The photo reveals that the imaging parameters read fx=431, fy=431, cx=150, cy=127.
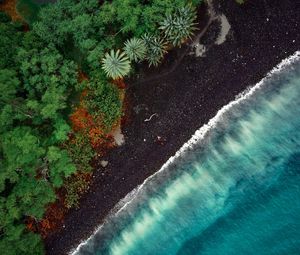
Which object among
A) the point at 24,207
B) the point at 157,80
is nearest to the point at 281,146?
the point at 157,80

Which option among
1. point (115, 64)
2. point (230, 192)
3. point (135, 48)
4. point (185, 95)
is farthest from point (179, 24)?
point (230, 192)

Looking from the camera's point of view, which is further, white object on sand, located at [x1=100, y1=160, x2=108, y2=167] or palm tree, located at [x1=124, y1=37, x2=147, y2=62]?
white object on sand, located at [x1=100, y1=160, x2=108, y2=167]

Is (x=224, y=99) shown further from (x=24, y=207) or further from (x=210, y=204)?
(x=24, y=207)

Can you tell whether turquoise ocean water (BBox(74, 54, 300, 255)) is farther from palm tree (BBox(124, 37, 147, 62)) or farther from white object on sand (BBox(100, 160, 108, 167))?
palm tree (BBox(124, 37, 147, 62))

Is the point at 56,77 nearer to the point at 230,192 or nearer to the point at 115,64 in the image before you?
the point at 115,64

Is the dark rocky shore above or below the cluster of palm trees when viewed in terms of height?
below

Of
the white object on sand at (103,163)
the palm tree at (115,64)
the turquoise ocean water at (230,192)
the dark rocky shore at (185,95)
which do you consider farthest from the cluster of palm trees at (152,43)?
the white object on sand at (103,163)

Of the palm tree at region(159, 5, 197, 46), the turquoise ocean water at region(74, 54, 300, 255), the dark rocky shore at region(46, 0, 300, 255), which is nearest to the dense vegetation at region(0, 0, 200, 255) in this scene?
the palm tree at region(159, 5, 197, 46)
